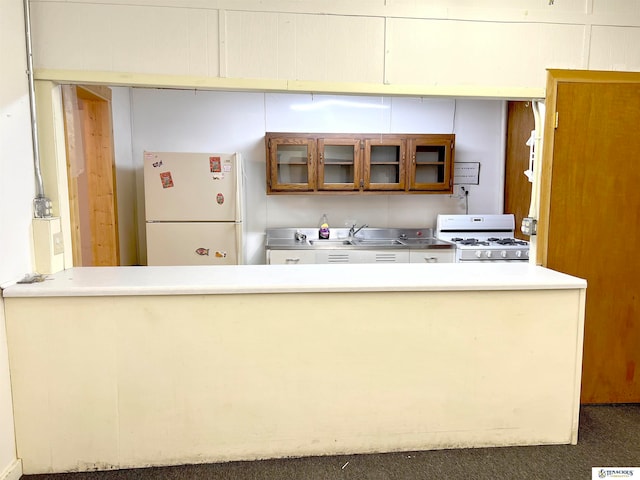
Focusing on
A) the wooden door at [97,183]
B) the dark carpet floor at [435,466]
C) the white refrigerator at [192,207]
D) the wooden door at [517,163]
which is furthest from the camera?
the wooden door at [517,163]

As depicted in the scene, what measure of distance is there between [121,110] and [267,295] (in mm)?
2953

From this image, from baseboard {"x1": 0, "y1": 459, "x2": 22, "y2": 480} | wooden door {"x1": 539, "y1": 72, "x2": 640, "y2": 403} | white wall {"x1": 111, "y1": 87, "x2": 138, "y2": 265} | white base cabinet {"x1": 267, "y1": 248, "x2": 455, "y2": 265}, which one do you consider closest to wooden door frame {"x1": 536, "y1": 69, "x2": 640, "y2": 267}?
wooden door {"x1": 539, "y1": 72, "x2": 640, "y2": 403}

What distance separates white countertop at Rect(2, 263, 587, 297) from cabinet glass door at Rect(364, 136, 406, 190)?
6.77ft

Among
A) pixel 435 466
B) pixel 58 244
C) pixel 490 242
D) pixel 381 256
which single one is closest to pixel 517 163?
pixel 490 242

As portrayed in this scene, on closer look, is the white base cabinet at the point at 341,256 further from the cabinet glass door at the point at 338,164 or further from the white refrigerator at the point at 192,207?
the cabinet glass door at the point at 338,164

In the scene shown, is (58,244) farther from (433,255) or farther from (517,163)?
(517,163)

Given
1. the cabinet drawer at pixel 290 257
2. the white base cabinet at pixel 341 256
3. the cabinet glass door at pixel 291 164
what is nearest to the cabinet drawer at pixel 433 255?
the white base cabinet at pixel 341 256

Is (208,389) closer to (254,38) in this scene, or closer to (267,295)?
(267,295)

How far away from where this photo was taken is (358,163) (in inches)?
155

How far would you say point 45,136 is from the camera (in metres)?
1.79

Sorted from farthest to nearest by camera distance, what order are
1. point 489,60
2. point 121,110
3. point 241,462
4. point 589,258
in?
point 121,110 < point 589,258 < point 489,60 < point 241,462

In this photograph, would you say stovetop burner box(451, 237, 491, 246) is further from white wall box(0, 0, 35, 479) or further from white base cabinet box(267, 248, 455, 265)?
white wall box(0, 0, 35, 479)

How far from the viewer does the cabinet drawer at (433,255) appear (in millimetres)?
3893

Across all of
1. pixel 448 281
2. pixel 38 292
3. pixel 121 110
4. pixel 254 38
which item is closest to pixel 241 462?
pixel 38 292
